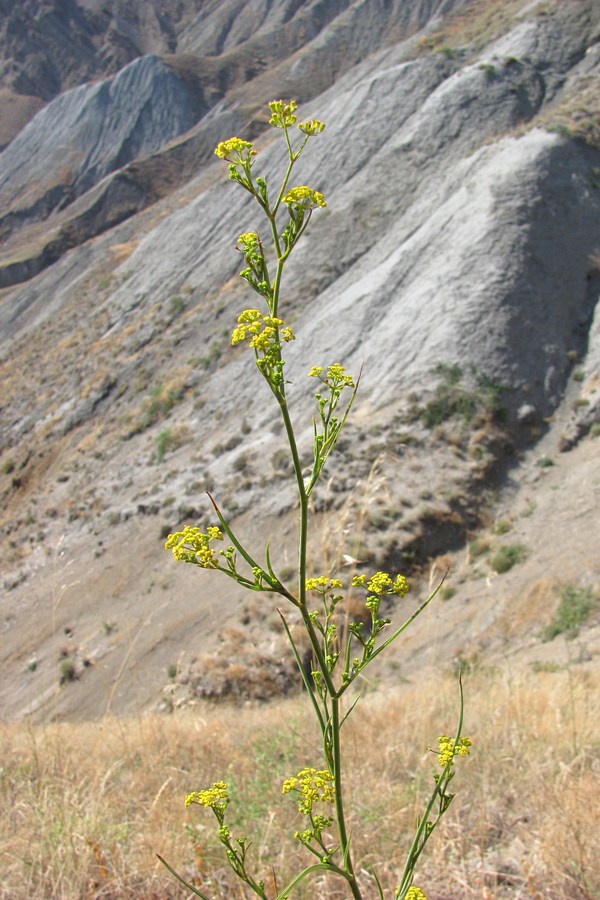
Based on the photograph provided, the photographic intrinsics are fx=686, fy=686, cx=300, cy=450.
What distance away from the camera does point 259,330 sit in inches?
64.5

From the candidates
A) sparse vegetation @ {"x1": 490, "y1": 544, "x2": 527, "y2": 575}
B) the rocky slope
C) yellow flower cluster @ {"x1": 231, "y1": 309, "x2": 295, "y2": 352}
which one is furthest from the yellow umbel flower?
sparse vegetation @ {"x1": 490, "y1": 544, "x2": 527, "y2": 575}

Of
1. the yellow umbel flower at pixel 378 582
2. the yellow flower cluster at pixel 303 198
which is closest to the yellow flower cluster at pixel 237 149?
the yellow flower cluster at pixel 303 198

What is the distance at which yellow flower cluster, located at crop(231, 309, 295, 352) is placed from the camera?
1.55m

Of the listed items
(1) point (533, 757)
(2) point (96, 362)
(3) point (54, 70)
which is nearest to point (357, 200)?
(2) point (96, 362)

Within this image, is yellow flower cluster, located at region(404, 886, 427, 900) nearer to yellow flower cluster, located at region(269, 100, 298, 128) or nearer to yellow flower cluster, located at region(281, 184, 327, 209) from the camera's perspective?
yellow flower cluster, located at region(281, 184, 327, 209)

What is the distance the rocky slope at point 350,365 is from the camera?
15117mm

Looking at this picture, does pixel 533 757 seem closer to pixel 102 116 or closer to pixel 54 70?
pixel 102 116

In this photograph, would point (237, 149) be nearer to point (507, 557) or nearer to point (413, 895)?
point (413, 895)

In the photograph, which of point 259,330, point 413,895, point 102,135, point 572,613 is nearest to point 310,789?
point 413,895

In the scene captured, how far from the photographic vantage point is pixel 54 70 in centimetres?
10188

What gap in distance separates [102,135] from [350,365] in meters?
68.8

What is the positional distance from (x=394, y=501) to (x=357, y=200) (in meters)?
16.7

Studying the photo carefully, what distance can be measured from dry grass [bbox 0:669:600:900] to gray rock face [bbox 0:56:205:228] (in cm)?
7681

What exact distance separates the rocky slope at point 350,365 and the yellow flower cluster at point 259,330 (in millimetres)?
2290
